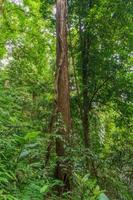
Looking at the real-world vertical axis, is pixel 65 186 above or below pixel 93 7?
below

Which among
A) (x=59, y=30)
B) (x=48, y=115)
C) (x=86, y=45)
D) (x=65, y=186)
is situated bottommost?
(x=65, y=186)

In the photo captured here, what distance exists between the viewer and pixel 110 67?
340 inches

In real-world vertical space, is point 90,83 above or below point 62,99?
above

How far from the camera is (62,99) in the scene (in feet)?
19.3

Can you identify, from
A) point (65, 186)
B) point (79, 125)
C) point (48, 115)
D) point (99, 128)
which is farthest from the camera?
point (99, 128)

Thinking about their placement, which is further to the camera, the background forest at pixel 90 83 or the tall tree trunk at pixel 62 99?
the background forest at pixel 90 83

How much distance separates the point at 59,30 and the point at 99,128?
466cm

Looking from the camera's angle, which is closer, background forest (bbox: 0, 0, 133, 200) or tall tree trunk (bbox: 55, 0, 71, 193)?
tall tree trunk (bbox: 55, 0, 71, 193)

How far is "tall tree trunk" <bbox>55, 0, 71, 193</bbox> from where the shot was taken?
514 centimetres

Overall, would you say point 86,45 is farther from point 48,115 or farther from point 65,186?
point 65,186

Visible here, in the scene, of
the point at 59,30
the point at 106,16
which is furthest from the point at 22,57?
the point at 59,30

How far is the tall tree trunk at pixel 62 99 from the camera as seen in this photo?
514 cm

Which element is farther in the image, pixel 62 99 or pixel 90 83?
pixel 90 83

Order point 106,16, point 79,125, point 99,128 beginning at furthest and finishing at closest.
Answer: point 99,128 → point 79,125 → point 106,16
